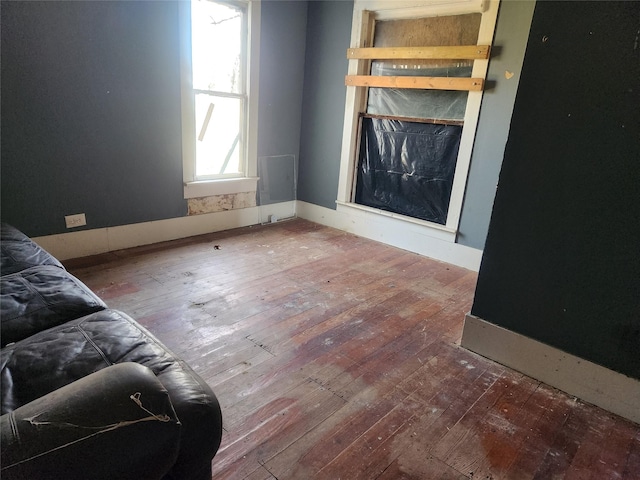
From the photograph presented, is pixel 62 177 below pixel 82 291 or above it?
above

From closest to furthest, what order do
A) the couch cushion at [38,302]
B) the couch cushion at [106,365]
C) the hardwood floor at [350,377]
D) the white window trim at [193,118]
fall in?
the couch cushion at [106,365] → the couch cushion at [38,302] → the hardwood floor at [350,377] → the white window trim at [193,118]

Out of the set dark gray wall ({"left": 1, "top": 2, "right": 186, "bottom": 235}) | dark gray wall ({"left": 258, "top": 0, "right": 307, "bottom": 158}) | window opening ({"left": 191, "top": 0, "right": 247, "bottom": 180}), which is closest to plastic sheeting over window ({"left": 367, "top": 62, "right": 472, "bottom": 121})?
dark gray wall ({"left": 258, "top": 0, "right": 307, "bottom": 158})

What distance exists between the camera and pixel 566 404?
6.16 ft

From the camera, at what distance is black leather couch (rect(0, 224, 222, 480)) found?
75 cm

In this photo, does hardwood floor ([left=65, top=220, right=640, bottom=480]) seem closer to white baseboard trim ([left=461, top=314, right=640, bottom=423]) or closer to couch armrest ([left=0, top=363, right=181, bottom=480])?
white baseboard trim ([left=461, top=314, right=640, bottom=423])

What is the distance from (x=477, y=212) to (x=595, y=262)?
1655mm

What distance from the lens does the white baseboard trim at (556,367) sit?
1.81 m

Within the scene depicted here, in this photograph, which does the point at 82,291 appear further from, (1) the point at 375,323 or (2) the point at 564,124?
(2) the point at 564,124

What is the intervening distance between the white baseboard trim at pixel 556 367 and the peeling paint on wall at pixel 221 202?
2.69m

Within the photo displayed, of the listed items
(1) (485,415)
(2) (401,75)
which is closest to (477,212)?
(2) (401,75)

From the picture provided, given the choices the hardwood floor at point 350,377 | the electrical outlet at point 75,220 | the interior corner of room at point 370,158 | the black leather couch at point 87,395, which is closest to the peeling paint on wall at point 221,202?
the interior corner of room at point 370,158

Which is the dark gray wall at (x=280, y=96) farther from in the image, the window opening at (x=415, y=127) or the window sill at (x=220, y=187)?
the window opening at (x=415, y=127)

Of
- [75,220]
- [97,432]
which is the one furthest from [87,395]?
[75,220]

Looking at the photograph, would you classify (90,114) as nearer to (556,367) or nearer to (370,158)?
(370,158)
